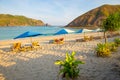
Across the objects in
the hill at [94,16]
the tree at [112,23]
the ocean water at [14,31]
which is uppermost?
the hill at [94,16]

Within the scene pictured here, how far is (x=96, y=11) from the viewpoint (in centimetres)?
15725

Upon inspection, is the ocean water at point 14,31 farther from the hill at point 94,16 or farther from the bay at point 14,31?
the hill at point 94,16

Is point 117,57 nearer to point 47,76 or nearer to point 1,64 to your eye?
point 47,76

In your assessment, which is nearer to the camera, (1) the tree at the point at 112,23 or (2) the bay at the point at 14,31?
(1) the tree at the point at 112,23

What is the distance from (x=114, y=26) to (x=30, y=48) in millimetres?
7509

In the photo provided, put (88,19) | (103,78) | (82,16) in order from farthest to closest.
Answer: (82,16) < (88,19) < (103,78)

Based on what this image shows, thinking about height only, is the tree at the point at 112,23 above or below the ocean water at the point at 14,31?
above

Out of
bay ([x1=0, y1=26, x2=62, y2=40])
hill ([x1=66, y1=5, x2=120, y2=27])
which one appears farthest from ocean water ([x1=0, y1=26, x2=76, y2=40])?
hill ([x1=66, y1=5, x2=120, y2=27])

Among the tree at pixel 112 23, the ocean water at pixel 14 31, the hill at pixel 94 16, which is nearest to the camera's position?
the tree at pixel 112 23

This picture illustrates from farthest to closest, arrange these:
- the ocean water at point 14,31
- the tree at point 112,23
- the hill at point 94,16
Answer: the hill at point 94,16
the ocean water at point 14,31
the tree at point 112,23

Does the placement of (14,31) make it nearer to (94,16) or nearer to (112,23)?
(112,23)

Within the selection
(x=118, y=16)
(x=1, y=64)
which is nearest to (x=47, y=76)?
(x=1, y=64)

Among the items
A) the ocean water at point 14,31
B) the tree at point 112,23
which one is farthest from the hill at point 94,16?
the tree at point 112,23

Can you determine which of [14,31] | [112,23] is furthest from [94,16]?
[112,23]
